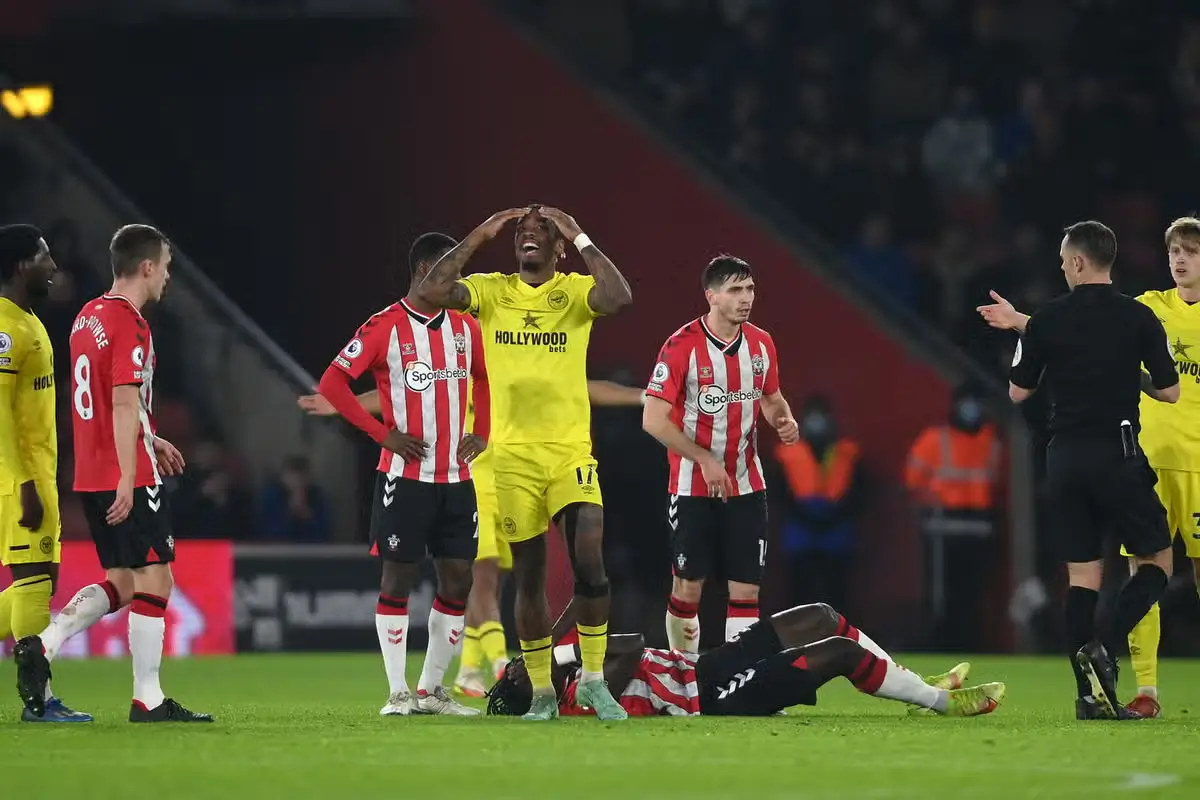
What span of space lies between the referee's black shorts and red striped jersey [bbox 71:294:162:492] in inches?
152

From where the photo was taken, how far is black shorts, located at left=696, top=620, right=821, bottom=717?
28.9 ft

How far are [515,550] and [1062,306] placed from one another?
102 inches

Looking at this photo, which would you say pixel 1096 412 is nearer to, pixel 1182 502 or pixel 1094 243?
pixel 1094 243

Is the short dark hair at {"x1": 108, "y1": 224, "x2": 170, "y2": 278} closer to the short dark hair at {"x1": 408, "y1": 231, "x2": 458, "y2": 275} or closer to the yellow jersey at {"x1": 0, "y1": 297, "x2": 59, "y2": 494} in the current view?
the yellow jersey at {"x1": 0, "y1": 297, "x2": 59, "y2": 494}

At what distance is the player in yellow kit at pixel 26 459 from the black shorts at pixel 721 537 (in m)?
3.10

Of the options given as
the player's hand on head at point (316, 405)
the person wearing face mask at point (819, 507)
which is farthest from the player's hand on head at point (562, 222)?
the person wearing face mask at point (819, 507)

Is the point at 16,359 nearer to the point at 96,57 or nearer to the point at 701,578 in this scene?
the point at 701,578

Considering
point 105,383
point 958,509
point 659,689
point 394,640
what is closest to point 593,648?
point 659,689

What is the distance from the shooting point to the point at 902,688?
8852 millimetres

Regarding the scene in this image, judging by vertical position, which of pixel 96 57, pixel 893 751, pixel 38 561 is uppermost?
pixel 96 57

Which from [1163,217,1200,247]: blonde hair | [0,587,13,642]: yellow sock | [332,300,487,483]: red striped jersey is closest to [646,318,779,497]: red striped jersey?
[332,300,487,483]: red striped jersey

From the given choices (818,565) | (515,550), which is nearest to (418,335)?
(515,550)

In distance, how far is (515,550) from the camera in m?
9.27

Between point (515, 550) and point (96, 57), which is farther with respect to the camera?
point (96, 57)
